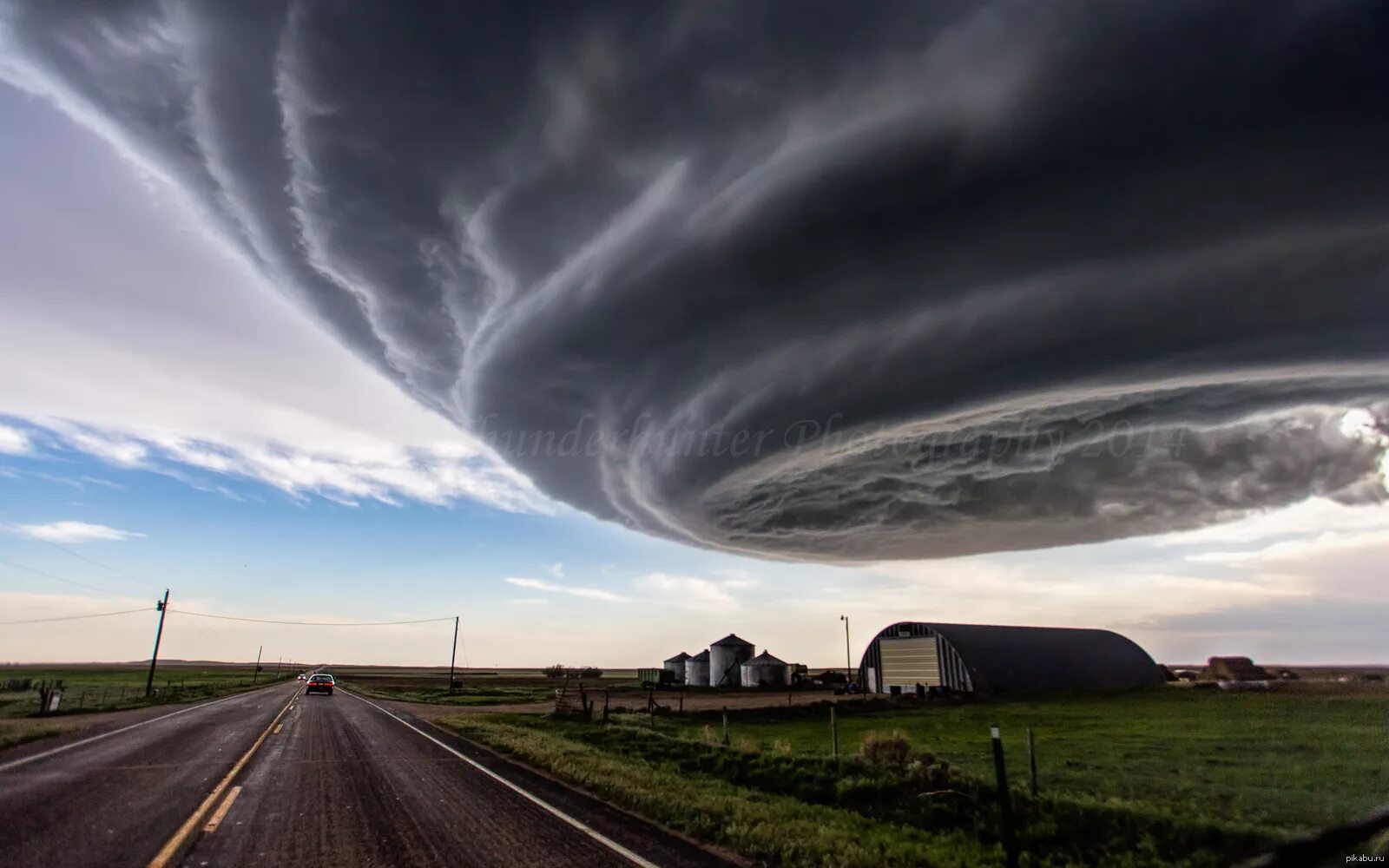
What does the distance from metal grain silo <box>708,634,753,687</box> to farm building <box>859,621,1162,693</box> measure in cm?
2931

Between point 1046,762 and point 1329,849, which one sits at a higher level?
point 1329,849

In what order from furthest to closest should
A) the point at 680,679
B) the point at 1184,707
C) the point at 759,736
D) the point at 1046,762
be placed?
the point at 680,679 → the point at 1184,707 → the point at 759,736 → the point at 1046,762

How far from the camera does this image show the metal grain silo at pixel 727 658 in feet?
307

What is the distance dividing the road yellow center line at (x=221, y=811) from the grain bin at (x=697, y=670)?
291 ft

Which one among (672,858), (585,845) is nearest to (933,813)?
(672,858)

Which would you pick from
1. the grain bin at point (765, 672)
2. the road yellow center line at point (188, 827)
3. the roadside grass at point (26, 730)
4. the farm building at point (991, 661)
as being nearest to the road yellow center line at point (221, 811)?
the road yellow center line at point (188, 827)

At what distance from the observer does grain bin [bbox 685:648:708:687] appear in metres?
98.1

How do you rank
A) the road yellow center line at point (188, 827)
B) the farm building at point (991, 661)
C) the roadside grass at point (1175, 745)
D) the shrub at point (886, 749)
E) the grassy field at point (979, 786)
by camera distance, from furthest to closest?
the farm building at point (991, 661) → the shrub at point (886, 749) → the roadside grass at point (1175, 745) → the grassy field at point (979, 786) → the road yellow center line at point (188, 827)

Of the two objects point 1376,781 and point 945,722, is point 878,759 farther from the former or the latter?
point 945,722

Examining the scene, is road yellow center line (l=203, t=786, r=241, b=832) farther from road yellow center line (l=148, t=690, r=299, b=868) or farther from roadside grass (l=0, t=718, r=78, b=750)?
roadside grass (l=0, t=718, r=78, b=750)

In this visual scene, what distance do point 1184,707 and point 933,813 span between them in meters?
40.4

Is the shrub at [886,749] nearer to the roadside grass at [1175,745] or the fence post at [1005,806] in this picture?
the roadside grass at [1175,745]

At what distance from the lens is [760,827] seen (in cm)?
1009

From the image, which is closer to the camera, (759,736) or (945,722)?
(759,736)
